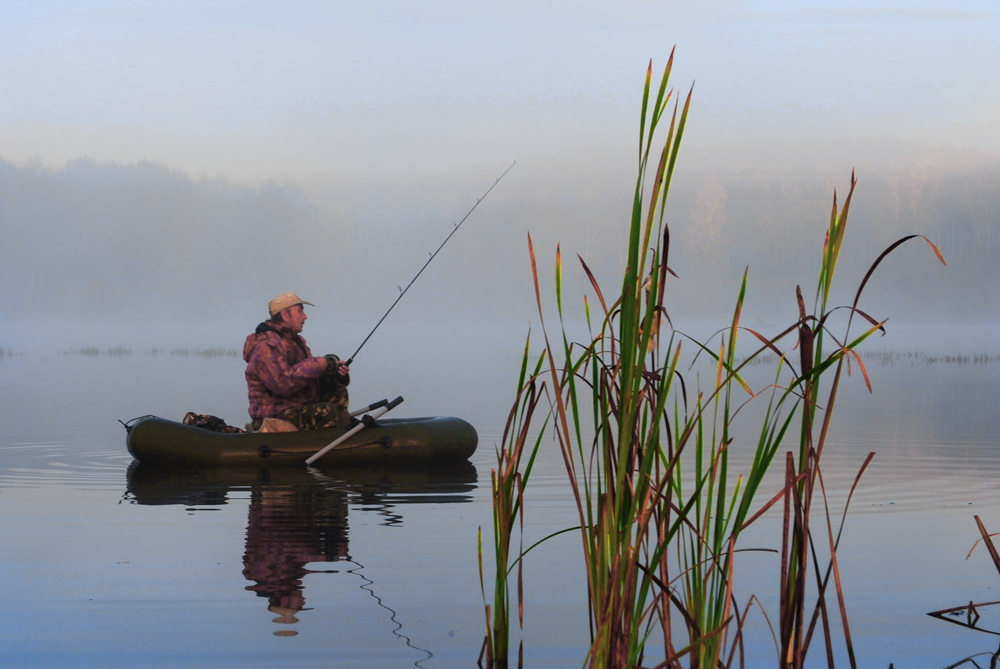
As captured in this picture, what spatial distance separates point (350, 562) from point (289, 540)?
71 cm

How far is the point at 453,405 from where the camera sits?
17.2 meters

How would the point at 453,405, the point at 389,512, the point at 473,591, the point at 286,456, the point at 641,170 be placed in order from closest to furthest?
the point at 641,170 → the point at 473,591 → the point at 389,512 → the point at 286,456 → the point at 453,405

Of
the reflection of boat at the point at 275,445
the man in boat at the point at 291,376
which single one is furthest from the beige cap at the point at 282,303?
the reflection of boat at the point at 275,445

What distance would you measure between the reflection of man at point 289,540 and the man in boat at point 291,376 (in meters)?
1.11

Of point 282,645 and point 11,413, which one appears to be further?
point 11,413

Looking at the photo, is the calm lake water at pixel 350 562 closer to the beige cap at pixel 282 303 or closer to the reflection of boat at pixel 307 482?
the reflection of boat at pixel 307 482

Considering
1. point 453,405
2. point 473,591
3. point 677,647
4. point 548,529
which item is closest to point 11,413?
point 453,405

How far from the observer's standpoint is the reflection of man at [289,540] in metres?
4.99

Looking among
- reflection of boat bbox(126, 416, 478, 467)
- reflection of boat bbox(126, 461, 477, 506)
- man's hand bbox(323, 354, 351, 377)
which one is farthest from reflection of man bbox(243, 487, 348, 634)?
man's hand bbox(323, 354, 351, 377)

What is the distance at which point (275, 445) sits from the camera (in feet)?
30.3

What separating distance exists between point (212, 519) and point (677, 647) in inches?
144

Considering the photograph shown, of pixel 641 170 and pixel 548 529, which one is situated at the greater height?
pixel 641 170

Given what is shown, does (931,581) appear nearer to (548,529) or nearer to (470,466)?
(548,529)

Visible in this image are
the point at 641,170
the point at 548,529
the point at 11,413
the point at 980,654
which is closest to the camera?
the point at 641,170
